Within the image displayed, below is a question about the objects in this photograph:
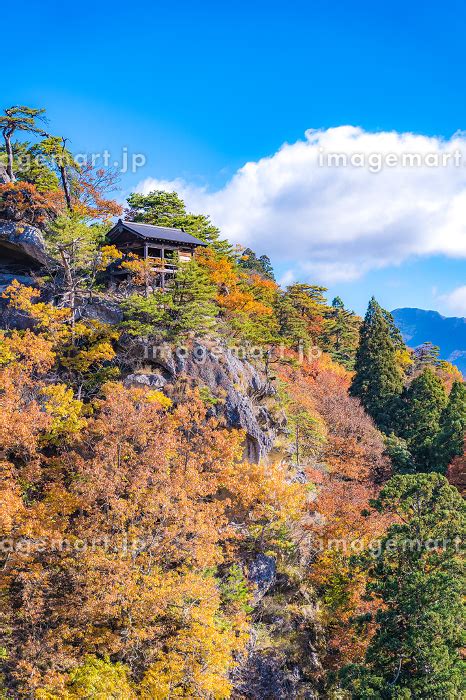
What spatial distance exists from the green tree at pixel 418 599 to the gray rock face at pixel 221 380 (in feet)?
26.8

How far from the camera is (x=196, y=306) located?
27.2 meters

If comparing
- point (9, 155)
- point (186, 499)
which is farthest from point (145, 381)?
point (9, 155)

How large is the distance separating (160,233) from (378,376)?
812 inches

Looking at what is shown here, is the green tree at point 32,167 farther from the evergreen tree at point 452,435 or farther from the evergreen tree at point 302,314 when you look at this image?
the evergreen tree at point 452,435

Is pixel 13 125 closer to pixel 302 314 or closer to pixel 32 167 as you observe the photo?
pixel 32 167

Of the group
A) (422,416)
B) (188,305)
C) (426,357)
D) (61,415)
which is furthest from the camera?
(426,357)

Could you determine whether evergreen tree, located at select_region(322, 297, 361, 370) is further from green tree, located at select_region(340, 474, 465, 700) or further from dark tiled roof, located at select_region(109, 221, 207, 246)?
green tree, located at select_region(340, 474, 465, 700)

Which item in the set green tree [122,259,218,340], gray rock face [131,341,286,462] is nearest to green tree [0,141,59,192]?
green tree [122,259,218,340]

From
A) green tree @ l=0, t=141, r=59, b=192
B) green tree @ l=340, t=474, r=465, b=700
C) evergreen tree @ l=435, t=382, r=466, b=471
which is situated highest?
green tree @ l=0, t=141, r=59, b=192

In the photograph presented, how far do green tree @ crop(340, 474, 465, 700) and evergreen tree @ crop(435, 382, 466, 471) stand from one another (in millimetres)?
13072

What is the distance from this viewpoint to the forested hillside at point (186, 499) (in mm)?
16172

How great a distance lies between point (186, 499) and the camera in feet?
59.7

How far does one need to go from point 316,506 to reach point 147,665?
12.6m

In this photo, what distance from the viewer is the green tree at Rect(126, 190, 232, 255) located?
38.6m
